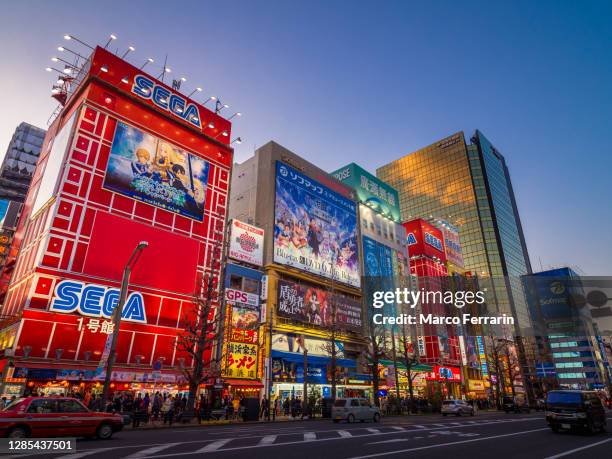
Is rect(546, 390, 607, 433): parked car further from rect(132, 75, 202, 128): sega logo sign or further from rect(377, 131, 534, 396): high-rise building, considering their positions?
rect(377, 131, 534, 396): high-rise building

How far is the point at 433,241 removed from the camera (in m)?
69.8

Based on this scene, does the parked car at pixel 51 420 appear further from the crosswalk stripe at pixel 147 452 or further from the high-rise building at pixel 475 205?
the high-rise building at pixel 475 205

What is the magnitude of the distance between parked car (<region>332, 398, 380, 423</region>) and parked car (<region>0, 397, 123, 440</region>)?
562 inches

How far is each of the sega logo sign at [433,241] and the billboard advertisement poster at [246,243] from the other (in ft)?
121

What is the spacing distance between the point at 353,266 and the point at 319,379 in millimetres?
16917

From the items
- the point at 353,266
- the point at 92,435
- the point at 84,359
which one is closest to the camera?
the point at 92,435

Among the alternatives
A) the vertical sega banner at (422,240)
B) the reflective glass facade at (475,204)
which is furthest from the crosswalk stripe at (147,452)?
the reflective glass facade at (475,204)

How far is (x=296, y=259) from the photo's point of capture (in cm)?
4409

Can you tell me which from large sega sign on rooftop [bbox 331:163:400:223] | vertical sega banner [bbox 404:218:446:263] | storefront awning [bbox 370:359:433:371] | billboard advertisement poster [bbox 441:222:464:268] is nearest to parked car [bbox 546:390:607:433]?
storefront awning [bbox 370:359:433:371]

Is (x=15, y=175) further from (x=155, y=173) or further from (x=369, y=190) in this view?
(x=369, y=190)

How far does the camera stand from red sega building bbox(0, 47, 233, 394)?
2664 cm

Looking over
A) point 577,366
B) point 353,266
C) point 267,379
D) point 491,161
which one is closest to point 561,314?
point 577,366

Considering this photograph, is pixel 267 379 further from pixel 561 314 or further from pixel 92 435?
pixel 561 314

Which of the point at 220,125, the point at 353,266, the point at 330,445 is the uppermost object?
the point at 220,125
